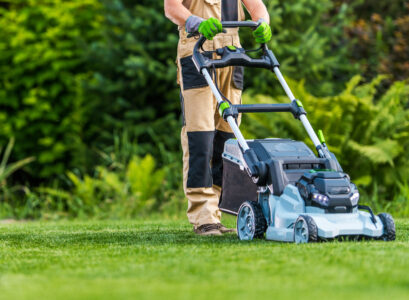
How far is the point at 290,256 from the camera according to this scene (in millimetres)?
3252

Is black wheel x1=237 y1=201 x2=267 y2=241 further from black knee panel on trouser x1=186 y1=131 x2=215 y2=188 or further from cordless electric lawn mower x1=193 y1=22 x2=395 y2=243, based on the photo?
black knee panel on trouser x1=186 y1=131 x2=215 y2=188

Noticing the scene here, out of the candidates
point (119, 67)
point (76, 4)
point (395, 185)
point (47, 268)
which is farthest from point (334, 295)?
point (76, 4)

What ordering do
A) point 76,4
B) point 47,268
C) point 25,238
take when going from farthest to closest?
point 76,4 → point 25,238 → point 47,268

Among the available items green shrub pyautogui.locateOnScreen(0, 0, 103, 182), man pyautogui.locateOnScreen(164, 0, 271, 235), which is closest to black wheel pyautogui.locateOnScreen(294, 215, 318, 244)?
man pyautogui.locateOnScreen(164, 0, 271, 235)

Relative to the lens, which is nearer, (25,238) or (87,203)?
(25,238)

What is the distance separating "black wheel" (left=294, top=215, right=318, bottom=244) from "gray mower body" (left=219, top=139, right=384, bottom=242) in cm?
2

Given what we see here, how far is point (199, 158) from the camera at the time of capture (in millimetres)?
4750

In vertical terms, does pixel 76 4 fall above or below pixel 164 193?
above

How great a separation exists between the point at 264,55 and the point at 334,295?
265 centimetres

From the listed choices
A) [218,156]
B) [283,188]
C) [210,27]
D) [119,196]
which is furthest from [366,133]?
[283,188]

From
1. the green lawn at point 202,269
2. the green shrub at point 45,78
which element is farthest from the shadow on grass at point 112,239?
the green shrub at point 45,78

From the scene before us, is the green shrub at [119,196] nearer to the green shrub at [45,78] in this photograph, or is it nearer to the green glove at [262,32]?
the green shrub at [45,78]

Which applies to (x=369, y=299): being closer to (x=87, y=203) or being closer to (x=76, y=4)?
(x=87, y=203)

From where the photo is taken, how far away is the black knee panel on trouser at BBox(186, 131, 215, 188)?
4754 mm
